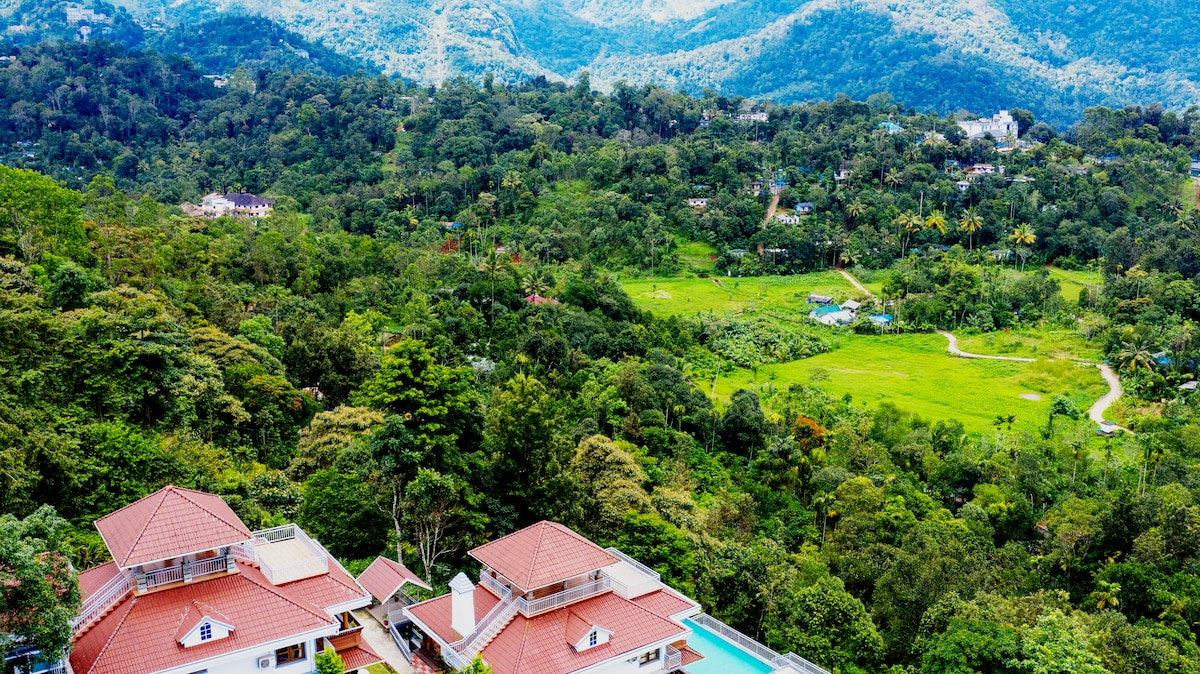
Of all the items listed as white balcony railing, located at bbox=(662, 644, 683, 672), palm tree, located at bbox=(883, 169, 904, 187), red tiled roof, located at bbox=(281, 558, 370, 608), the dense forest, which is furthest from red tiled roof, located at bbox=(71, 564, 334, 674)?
palm tree, located at bbox=(883, 169, 904, 187)

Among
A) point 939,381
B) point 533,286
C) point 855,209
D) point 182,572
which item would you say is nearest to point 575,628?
point 182,572

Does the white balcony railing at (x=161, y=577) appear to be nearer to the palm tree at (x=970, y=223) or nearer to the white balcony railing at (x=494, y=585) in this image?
the white balcony railing at (x=494, y=585)

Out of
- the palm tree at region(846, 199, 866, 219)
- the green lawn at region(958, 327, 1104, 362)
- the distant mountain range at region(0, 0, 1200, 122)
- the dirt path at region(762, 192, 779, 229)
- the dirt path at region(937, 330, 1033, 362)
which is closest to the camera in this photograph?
the dirt path at region(937, 330, 1033, 362)

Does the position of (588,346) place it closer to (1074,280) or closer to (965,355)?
(965,355)

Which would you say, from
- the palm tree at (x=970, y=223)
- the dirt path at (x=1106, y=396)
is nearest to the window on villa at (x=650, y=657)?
the dirt path at (x=1106, y=396)

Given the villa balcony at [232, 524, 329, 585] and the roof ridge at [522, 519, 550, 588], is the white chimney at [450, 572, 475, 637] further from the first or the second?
the villa balcony at [232, 524, 329, 585]

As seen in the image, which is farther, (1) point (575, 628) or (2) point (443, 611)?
(2) point (443, 611)
